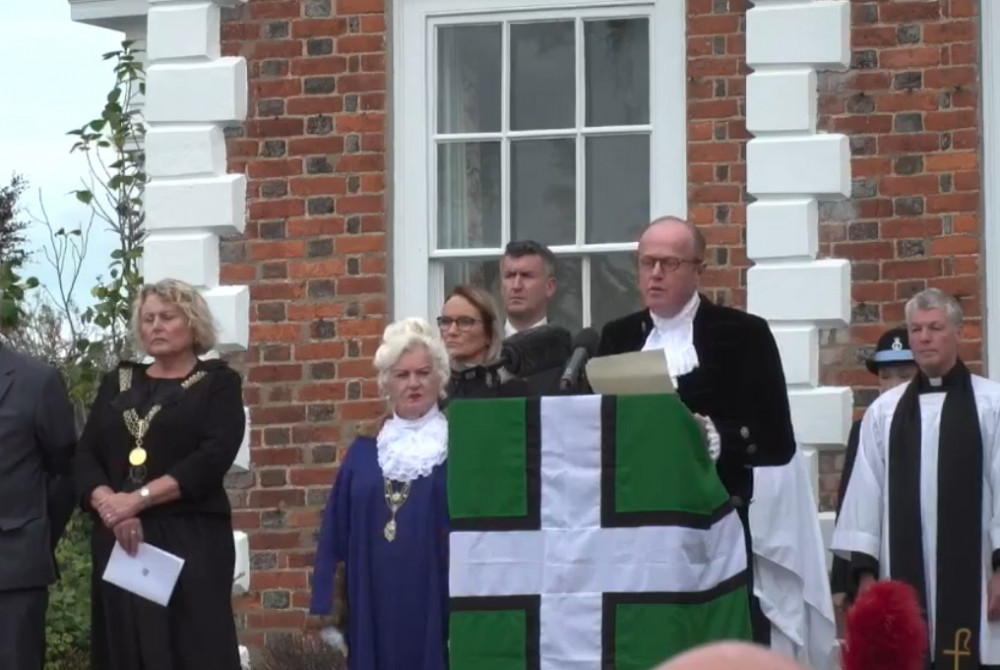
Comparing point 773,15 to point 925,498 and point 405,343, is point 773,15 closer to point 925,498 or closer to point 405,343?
point 925,498

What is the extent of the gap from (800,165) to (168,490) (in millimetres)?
3025

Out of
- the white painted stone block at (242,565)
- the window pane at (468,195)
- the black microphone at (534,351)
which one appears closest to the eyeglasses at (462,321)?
the black microphone at (534,351)

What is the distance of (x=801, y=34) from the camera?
886 centimetres

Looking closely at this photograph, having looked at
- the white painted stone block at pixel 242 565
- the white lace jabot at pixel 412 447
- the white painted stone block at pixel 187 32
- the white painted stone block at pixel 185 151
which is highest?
the white painted stone block at pixel 187 32

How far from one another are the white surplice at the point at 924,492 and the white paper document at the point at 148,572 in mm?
2406

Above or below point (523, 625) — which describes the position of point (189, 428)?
above

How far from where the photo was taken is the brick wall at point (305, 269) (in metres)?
9.41

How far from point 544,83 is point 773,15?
109 cm

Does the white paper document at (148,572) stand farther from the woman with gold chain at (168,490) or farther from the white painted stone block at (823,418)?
the white painted stone block at (823,418)

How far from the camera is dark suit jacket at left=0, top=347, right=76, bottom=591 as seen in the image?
25.7ft

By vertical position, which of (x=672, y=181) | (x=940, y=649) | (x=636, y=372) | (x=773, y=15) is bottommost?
(x=940, y=649)

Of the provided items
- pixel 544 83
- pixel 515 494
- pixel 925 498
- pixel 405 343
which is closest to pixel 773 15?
pixel 544 83

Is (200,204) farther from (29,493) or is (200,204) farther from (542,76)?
(29,493)

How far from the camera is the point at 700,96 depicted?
29.7 feet
